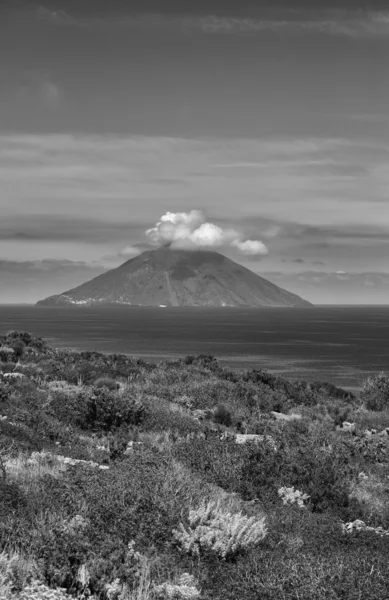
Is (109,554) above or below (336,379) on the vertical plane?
above

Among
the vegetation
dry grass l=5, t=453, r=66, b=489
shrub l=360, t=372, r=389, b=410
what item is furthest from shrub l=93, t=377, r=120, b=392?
shrub l=360, t=372, r=389, b=410

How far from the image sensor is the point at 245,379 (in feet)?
91.5

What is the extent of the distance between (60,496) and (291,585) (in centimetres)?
296

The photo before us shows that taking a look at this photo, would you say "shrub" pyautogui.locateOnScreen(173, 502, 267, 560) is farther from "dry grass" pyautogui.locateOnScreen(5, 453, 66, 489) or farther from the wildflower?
"dry grass" pyautogui.locateOnScreen(5, 453, 66, 489)

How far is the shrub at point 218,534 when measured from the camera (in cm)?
536

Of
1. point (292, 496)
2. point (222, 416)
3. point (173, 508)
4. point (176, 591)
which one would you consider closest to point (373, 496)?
point (292, 496)

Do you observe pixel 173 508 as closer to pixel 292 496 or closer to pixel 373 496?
pixel 292 496

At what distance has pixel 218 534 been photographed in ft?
17.9

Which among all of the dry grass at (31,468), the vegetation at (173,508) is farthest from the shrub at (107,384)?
the dry grass at (31,468)

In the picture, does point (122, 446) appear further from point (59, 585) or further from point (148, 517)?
point (59, 585)

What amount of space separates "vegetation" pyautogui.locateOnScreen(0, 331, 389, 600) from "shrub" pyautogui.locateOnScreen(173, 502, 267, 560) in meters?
0.02

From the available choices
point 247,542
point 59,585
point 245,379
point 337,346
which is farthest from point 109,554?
point 337,346

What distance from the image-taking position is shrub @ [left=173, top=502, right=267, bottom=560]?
536 cm

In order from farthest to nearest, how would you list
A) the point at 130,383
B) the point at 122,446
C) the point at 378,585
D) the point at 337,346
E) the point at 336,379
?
the point at 337,346 < the point at 336,379 < the point at 130,383 < the point at 122,446 < the point at 378,585
